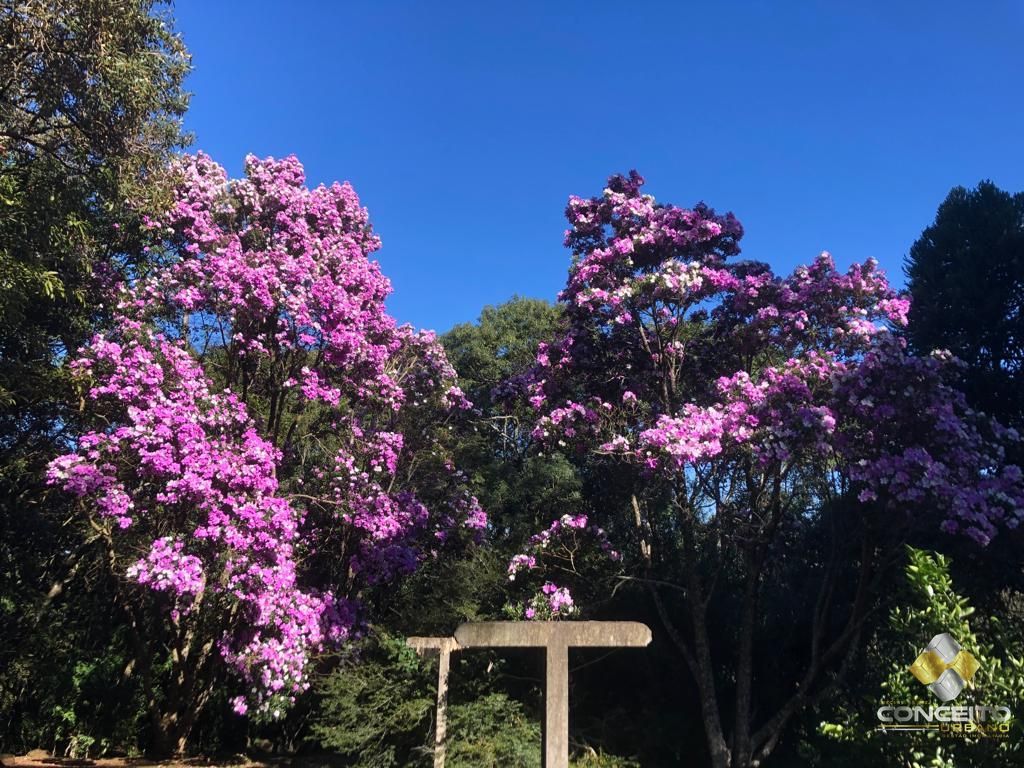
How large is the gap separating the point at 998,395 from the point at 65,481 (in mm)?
9660

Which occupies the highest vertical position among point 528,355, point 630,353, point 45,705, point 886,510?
point 528,355

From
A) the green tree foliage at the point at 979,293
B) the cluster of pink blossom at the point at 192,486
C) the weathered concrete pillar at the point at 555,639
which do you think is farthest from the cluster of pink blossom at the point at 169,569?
the green tree foliage at the point at 979,293

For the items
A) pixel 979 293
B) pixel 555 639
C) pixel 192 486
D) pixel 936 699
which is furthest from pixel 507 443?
pixel 936 699

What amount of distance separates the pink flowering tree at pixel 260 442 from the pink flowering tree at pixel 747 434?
6.44 ft

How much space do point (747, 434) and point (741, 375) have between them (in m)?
0.70

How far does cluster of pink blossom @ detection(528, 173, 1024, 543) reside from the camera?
19.3 feet

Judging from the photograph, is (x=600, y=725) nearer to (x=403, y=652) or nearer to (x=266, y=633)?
(x=403, y=652)

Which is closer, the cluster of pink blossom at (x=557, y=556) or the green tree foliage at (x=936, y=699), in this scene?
the green tree foliage at (x=936, y=699)

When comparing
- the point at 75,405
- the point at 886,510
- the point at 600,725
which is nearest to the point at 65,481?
the point at 75,405

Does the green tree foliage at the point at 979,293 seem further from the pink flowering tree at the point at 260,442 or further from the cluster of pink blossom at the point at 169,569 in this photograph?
the cluster of pink blossom at the point at 169,569

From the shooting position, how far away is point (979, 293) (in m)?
8.03

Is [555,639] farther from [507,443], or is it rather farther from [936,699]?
[507,443]

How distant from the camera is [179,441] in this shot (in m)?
6.24

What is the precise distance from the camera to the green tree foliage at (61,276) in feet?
19.0
